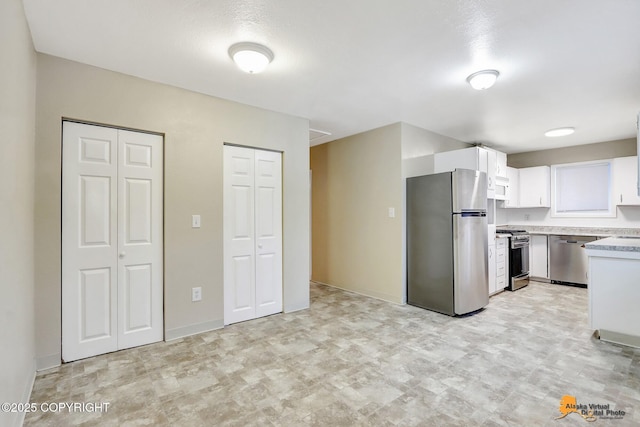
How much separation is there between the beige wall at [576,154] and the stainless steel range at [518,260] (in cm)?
155

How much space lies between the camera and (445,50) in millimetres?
2312

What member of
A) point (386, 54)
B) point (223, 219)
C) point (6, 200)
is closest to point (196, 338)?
point (223, 219)

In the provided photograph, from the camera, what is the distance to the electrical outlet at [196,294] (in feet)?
9.94

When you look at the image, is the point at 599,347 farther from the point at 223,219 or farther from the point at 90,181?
the point at 90,181

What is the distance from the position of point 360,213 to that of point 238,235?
6.51 ft

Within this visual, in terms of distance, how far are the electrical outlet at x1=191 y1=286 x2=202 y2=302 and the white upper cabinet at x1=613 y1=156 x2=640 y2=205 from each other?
6.24 metres

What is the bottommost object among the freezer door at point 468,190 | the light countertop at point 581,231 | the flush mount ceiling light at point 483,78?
the light countertop at point 581,231

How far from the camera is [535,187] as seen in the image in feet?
18.3

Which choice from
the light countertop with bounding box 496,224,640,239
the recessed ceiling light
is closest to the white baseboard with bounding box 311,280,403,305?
the light countertop with bounding box 496,224,640,239

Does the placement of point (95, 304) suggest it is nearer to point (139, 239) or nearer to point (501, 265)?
point (139, 239)

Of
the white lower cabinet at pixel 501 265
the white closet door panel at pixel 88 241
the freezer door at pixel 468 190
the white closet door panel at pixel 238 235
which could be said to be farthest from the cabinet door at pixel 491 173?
the white closet door panel at pixel 88 241

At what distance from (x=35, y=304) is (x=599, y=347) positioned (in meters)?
4.70

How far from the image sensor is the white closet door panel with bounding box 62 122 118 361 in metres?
2.46

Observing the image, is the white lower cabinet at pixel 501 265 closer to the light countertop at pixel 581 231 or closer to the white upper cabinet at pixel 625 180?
the light countertop at pixel 581 231
